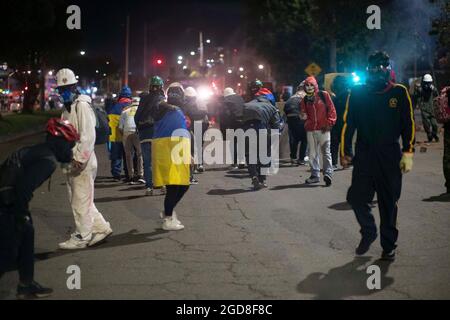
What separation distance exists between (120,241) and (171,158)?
130cm

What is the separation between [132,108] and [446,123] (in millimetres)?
5871

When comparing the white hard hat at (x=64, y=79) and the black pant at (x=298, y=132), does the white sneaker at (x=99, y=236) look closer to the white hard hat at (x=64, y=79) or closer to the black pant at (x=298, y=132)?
the white hard hat at (x=64, y=79)

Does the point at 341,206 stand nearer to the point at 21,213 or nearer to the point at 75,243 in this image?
the point at 75,243

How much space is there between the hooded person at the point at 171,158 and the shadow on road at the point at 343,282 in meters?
2.75

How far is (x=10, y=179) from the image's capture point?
6.10 m

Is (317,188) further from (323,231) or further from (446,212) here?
(323,231)

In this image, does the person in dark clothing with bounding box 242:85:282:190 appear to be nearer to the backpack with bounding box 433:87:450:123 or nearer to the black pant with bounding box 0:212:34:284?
the backpack with bounding box 433:87:450:123

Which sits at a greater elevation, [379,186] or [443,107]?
[443,107]

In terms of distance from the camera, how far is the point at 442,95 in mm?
11562

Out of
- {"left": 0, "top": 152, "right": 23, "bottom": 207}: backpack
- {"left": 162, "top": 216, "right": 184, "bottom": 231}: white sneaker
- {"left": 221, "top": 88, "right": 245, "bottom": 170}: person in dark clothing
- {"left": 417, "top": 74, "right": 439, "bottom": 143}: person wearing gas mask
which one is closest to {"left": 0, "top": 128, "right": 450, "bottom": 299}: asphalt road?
{"left": 162, "top": 216, "right": 184, "bottom": 231}: white sneaker

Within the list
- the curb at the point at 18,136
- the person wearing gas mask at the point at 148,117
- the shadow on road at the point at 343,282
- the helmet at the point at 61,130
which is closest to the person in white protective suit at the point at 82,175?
the helmet at the point at 61,130

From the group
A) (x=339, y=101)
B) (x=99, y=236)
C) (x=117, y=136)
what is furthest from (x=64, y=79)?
(x=339, y=101)

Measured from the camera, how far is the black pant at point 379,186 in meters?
7.39
